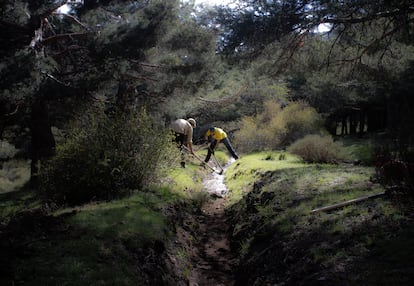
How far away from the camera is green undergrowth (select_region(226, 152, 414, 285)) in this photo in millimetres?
3887

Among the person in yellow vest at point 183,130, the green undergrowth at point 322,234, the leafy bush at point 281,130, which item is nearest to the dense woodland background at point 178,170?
the green undergrowth at point 322,234

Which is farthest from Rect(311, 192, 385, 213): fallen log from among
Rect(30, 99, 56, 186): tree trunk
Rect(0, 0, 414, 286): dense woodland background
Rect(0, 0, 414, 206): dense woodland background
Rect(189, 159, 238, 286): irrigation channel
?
Rect(30, 99, 56, 186): tree trunk

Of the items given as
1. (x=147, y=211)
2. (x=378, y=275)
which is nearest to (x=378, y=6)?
(x=378, y=275)

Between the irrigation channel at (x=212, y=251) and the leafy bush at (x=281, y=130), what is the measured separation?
10.9 metres

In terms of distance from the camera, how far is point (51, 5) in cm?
1034

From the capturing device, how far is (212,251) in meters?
7.15

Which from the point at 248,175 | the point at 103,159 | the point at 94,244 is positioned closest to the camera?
the point at 94,244

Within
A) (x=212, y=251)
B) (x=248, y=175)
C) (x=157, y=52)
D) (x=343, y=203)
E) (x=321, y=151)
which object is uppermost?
(x=157, y=52)

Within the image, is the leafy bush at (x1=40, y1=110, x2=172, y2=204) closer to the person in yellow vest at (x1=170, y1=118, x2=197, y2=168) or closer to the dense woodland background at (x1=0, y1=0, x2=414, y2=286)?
the dense woodland background at (x1=0, y1=0, x2=414, y2=286)

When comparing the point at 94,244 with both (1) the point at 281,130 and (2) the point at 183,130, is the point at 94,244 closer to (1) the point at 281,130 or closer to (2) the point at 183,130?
(2) the point at 183,130

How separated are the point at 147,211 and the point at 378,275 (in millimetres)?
4348

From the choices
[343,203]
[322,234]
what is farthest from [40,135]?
[322,234]

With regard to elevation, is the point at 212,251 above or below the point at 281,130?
below

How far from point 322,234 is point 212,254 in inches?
104
